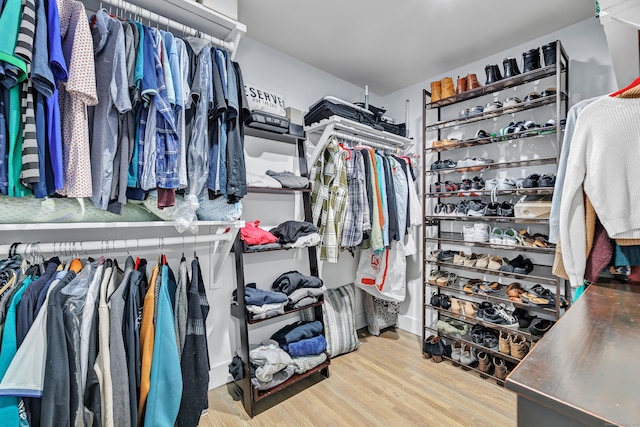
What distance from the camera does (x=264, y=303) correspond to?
1.77 metres

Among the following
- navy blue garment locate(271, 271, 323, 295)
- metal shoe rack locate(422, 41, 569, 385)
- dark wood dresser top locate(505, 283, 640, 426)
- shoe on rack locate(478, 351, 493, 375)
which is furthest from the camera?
shoe on rack locate(478, 351, 493, 375)

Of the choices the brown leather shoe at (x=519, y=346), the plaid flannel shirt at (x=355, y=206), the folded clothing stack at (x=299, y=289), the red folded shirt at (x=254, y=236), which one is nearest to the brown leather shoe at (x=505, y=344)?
the brown leather shoe at (x=519, y=346)

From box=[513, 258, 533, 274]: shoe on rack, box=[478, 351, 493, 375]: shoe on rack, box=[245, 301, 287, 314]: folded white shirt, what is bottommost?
box=[478, 351, 493, 375]: shoe on rack

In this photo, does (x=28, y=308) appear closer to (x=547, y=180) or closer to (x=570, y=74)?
(x=547, y=180)

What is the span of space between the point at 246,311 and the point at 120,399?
722 mm

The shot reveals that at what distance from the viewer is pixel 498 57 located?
2326mm

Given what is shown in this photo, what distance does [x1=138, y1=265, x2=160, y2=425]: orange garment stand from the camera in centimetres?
116

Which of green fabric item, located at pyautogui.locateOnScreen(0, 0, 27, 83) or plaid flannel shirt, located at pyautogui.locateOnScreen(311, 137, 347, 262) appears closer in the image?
green fabric item, located at pyautogui.locateOnScreen(0, 0, 27, 83)

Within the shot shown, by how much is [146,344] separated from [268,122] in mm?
1376

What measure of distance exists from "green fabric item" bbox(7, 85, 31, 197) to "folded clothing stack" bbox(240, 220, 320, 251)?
3.26ft

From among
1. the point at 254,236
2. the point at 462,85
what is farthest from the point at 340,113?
the point at 254,236

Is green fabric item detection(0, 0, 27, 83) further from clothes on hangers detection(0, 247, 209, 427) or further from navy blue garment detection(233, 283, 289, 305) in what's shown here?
navy blue garment detection(233, 283, 289, 305)

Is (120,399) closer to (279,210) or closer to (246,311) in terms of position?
(246,311)

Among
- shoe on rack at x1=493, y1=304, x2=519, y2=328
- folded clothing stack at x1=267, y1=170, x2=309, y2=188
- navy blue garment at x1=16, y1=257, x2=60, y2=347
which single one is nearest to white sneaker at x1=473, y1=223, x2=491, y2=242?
shoe on rack at x1=493, y1=304, x2=519, y2=328
